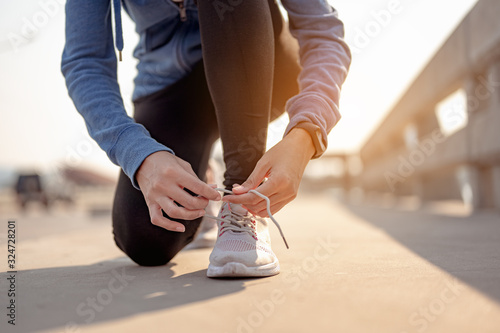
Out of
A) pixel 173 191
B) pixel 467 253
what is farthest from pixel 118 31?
pixel 467 253

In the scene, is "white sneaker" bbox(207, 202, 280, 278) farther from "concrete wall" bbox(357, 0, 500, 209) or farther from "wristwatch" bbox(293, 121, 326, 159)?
"concrete wall" bbox(357, 0, 500, 209)

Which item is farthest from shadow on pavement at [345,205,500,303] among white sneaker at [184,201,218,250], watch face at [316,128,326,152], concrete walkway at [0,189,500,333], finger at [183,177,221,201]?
white sneaker at [184,201,218,250]

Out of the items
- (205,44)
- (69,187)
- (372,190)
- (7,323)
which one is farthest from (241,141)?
(69,187)

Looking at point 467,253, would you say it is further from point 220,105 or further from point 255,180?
point 220,105

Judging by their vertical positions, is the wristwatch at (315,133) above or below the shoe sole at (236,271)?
above

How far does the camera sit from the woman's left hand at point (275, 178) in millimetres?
858

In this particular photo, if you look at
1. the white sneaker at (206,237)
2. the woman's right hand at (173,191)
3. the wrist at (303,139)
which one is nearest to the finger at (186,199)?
the woman's right hand at (173,191)

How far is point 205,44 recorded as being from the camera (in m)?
1.06

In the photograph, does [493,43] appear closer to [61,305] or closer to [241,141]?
[241,141]

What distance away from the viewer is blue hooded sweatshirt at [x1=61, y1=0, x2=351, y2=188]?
3.33ft

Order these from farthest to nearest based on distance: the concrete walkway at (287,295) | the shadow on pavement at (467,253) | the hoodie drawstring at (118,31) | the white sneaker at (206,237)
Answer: the white sneaker at (206,237) < the hoodie drawstring at (118,31) < the shadow on pavement at (467,253) < the concrete walkway at (287,295)

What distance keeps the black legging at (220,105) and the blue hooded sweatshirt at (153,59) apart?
0.09 meters

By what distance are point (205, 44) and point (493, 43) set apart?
1.88m

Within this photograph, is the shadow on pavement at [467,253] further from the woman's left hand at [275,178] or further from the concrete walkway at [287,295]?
the woman's left hand at [275,178]
